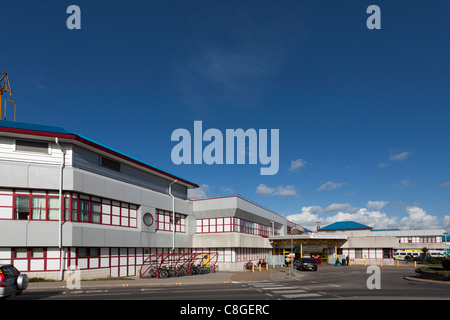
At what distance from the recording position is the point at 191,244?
48.7m

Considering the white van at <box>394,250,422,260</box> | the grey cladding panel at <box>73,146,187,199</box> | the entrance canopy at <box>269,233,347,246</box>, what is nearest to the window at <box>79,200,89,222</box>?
the grey cladding panel at <box>73,146,187,199</box>

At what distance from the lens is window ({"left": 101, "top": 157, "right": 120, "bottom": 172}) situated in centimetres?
3439

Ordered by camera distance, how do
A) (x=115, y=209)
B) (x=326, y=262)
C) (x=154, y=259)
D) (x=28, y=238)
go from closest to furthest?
(x=28, y=238) → (x=115, y=209) → (x=154, y=259) → (x=326, y=262)

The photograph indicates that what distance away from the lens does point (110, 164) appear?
116ft

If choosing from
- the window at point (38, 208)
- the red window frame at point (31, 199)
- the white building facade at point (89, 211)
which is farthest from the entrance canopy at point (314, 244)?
the window at point (38, 208)

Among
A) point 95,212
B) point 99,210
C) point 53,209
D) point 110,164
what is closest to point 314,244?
point 110,164

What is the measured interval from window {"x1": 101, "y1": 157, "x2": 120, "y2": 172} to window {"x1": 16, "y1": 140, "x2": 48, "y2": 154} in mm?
5610

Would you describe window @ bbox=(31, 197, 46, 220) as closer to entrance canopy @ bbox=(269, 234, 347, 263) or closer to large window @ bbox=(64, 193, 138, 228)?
large window @ bbox=(64, 193, 138, 228)

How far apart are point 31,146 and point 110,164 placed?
7542 millimetres

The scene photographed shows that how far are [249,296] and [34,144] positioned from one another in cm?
2038
